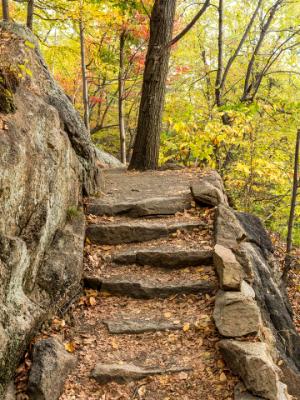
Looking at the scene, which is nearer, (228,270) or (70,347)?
(70,347)

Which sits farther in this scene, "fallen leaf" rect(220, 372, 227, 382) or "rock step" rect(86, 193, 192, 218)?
"rock step" rect(86, 193, 192, 218)

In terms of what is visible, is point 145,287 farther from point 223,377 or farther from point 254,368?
point 254,368

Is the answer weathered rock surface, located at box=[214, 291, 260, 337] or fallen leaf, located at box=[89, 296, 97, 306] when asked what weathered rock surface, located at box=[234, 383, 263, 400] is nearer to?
weathered rock surface, located at box=[214, 291, 260, 337]

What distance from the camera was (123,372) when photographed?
145 inches

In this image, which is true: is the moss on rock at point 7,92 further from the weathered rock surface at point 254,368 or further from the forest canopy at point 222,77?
the forest canopy at point 222,77

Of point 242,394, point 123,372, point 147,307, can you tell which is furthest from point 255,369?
point 147,307

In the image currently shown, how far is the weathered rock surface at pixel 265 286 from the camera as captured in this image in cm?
502

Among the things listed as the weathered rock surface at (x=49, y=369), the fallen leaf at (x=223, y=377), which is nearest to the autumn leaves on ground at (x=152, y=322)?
the fallen leaf at (x=223, y=377)

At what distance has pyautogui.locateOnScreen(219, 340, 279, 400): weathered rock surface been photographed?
10.9 ft

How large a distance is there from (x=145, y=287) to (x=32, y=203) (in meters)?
1.70

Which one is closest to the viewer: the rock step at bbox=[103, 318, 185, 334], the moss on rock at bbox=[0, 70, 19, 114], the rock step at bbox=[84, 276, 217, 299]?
the moss on rock at bbox=[0, 70, 19, 114]

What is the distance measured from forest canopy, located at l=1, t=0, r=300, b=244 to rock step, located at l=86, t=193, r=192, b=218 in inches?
81.3

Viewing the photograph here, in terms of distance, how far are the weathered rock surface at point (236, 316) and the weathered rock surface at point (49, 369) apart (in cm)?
152

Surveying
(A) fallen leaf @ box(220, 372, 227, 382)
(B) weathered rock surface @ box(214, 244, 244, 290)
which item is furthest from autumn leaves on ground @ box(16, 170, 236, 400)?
(B) weathered rock surface @ box(214, 244, 244, 290)
